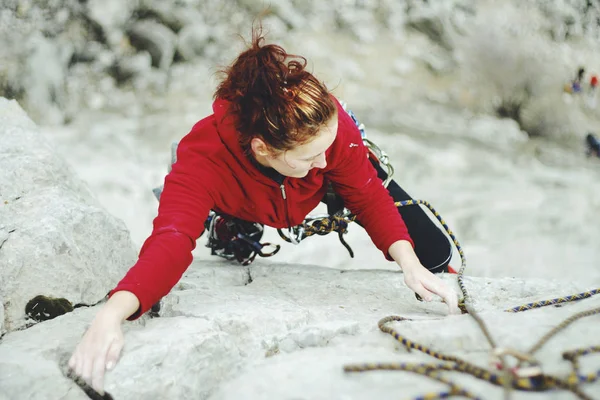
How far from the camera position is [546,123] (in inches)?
194

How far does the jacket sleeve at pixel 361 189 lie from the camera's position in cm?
171

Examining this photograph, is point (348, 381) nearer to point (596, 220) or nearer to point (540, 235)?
point (540, 235)

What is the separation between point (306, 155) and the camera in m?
1.47

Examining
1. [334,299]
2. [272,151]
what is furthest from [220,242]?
[272,151]

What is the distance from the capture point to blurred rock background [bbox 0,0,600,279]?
3.99 metres

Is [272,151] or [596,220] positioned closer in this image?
[272,151]

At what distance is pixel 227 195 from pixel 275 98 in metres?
0.42

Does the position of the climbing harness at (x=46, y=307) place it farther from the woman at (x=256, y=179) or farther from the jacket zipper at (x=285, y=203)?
the jacket zipper at (x=285, y=203)

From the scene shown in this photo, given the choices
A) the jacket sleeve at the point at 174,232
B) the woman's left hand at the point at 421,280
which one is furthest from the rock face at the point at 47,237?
the woman's left hand at the point at 421,280

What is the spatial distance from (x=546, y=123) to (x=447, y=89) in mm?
982

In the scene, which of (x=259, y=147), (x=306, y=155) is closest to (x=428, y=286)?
(x=306, y=155)

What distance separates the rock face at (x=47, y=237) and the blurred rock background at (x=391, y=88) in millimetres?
1577

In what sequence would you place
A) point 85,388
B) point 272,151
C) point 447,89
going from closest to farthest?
1. point 85,388
2. point 272,151
3. point 447,89

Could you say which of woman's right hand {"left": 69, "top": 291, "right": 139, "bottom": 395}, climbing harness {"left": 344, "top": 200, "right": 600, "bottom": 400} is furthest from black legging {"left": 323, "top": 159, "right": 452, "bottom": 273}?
woman's right hand {"left": 69, "top": 291, "right": 139, "bottom": 395}
